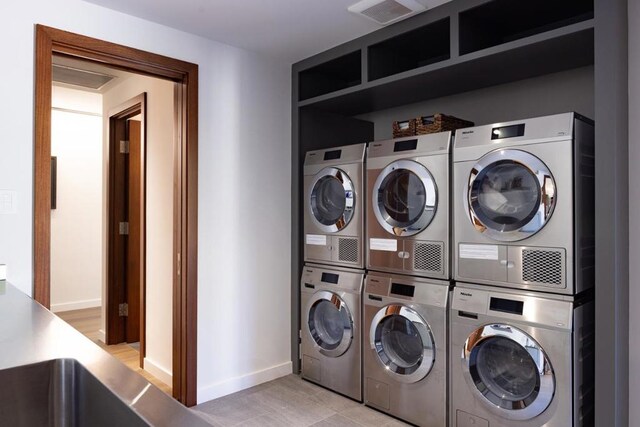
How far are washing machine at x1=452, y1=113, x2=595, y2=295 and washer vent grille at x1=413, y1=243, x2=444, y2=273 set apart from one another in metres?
0.11

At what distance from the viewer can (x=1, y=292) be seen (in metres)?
1.82

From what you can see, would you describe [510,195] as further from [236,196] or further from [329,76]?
[329,76]

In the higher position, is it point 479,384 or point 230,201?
point 230,201

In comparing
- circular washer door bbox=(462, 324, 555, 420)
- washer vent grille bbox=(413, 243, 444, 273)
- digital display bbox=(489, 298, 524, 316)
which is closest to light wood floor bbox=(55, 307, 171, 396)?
washer vent grille bbox=(413, 243, 444, 273)

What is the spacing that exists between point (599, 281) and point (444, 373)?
91 centimetres

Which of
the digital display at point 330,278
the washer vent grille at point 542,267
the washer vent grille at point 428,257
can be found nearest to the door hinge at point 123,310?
the digital display at point 330,278

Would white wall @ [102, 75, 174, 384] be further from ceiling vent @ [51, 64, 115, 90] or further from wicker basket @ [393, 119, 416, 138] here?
wicker basket @ [393, 119, 416, 138]

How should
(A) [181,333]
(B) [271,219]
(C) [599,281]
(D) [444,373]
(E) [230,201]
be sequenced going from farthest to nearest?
(B) [271,219]
(E) [230,201]
(A) [181,333]
(D) [444,373]
(C) [599,281]

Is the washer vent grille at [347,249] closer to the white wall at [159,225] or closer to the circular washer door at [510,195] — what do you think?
the circular washer door at [510,195]

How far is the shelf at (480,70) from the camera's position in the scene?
2.15 m

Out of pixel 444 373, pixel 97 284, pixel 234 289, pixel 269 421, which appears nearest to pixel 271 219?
pixel 234 289

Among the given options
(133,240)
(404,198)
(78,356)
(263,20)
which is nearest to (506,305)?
(404,198)

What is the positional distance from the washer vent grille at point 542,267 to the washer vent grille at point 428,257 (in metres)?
0.46

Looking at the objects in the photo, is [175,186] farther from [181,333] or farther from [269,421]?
[269,421]
